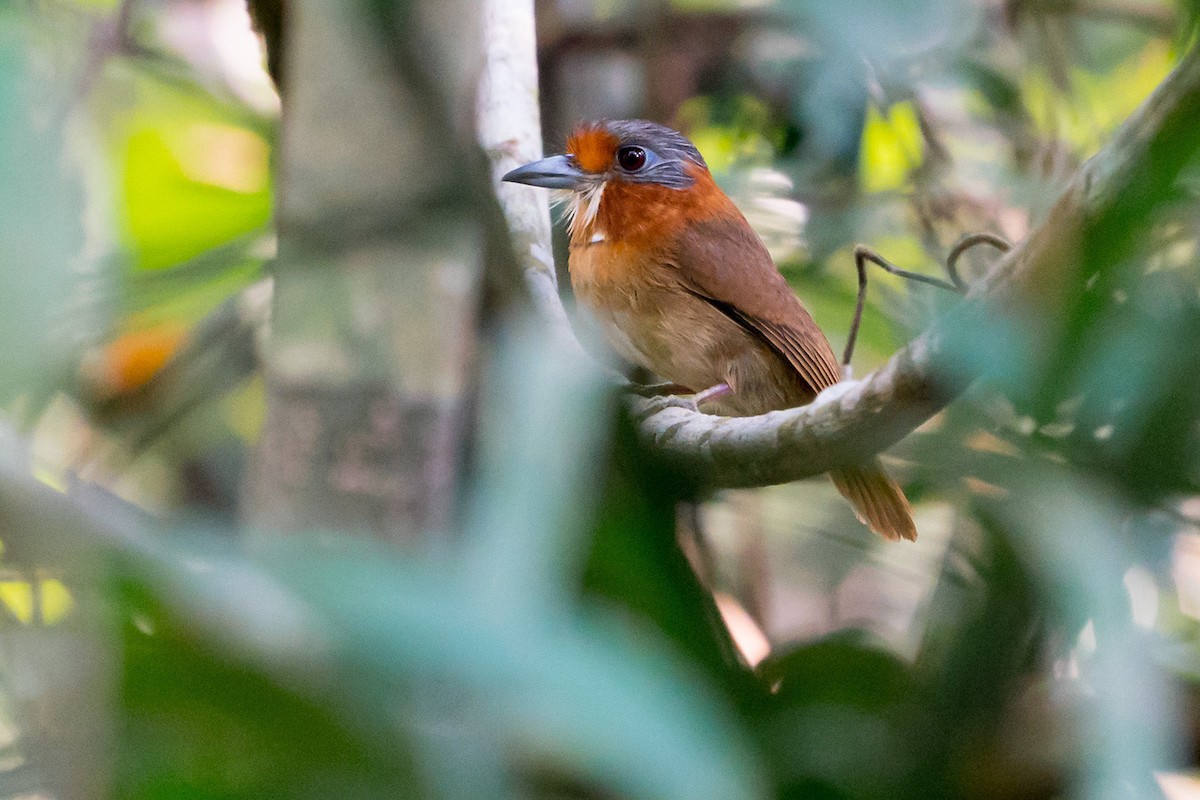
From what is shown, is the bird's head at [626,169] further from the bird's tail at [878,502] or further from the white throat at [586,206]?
the bird's tail at [878,502]

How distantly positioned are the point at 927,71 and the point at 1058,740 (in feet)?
4.74

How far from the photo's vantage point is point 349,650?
1.85ft

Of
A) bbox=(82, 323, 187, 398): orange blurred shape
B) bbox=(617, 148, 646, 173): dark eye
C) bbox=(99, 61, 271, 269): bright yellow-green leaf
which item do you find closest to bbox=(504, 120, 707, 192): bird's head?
bbox=(617, 148, 646, 173): dark eye

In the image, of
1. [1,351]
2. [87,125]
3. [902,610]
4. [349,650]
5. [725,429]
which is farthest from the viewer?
[902,610]

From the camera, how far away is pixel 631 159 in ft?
5.44

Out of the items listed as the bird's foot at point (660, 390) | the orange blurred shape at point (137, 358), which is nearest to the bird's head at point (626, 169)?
the bird's foot at point (660, 390)

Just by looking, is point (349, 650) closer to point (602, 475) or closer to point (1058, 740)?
point (602, 475)

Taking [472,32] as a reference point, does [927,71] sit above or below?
below

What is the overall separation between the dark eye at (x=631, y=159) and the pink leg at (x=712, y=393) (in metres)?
0.34

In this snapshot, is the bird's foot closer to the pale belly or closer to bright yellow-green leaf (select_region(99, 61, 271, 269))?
the pale belly

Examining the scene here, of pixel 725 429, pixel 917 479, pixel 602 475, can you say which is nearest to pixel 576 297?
pixel 725 429

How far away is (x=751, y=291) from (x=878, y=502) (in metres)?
0.43

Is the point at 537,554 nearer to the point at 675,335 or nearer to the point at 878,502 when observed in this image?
the point at 878,502

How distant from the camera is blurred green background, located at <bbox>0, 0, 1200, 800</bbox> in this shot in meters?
0.56
